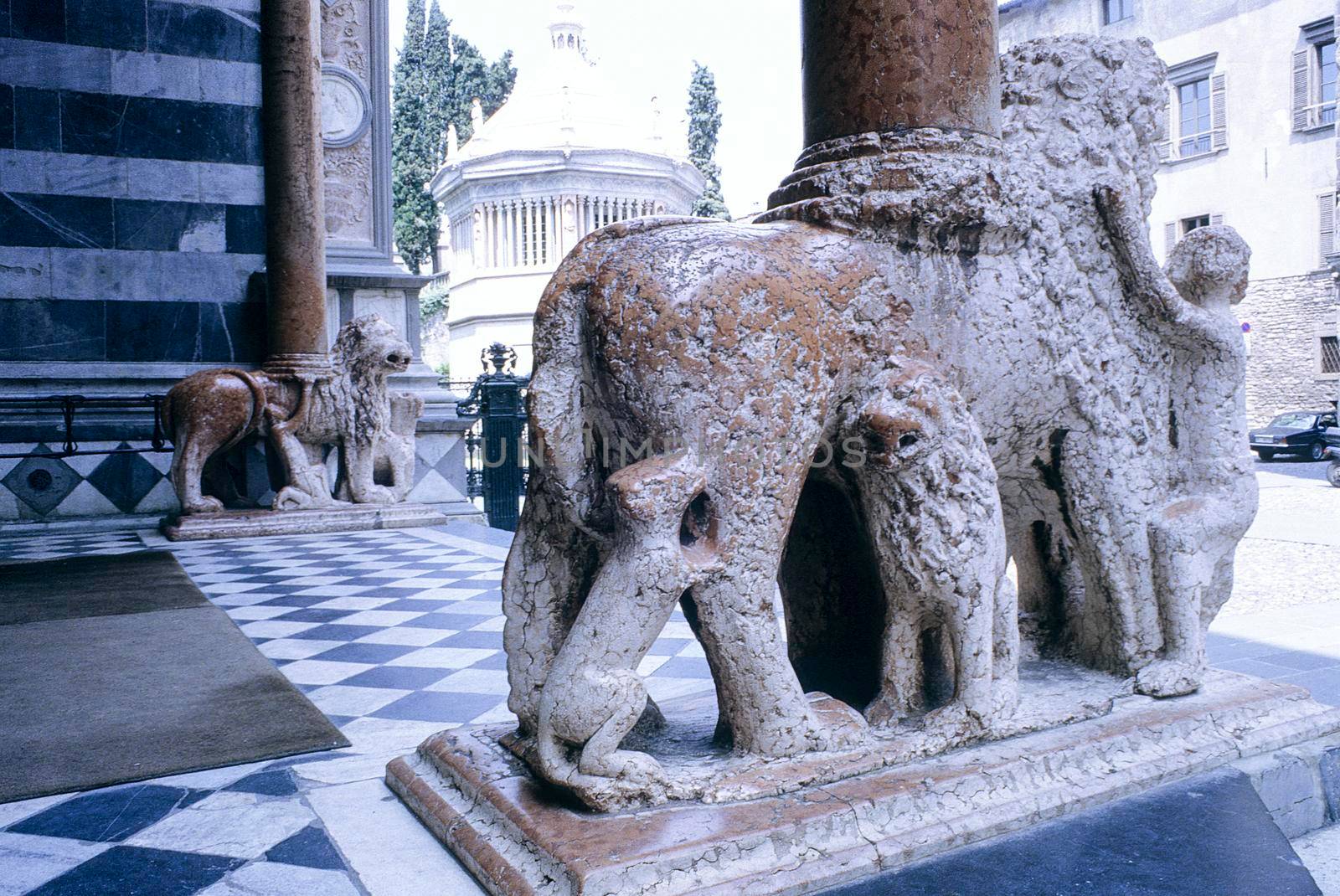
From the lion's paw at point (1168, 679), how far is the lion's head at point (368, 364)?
573 centimetres

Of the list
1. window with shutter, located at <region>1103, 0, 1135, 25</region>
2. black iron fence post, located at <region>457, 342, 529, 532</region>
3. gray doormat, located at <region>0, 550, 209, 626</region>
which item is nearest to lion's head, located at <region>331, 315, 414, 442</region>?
gray doormat, located at <region>0, 550, 209, 626</region>

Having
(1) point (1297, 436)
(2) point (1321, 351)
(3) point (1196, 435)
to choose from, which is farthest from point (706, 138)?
(3) point (1196, 435)

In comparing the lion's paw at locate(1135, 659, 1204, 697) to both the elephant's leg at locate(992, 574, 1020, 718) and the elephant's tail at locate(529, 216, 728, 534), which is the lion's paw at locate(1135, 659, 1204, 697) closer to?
the elephant's leg at locate(992, 574, 1020, 718)

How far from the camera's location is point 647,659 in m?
3.56

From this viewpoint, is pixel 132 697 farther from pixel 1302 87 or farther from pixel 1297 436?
pixel 1302 87

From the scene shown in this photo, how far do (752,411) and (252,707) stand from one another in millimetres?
1891

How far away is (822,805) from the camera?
1779 mm

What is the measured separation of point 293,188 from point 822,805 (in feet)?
23.5

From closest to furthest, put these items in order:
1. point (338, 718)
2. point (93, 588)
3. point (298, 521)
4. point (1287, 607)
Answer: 1. point (338, 718)
2. point (1287, 607)
3. point (93, 588)
4. point (298, 521)

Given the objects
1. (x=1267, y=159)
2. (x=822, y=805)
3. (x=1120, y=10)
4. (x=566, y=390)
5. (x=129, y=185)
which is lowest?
(x=822, y=805)

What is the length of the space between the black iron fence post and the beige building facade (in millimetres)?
17363

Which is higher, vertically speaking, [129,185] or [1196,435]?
[129,185]

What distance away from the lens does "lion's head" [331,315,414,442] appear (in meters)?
7.21

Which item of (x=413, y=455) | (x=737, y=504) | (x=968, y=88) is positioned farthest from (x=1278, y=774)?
(x=413, y=455)
